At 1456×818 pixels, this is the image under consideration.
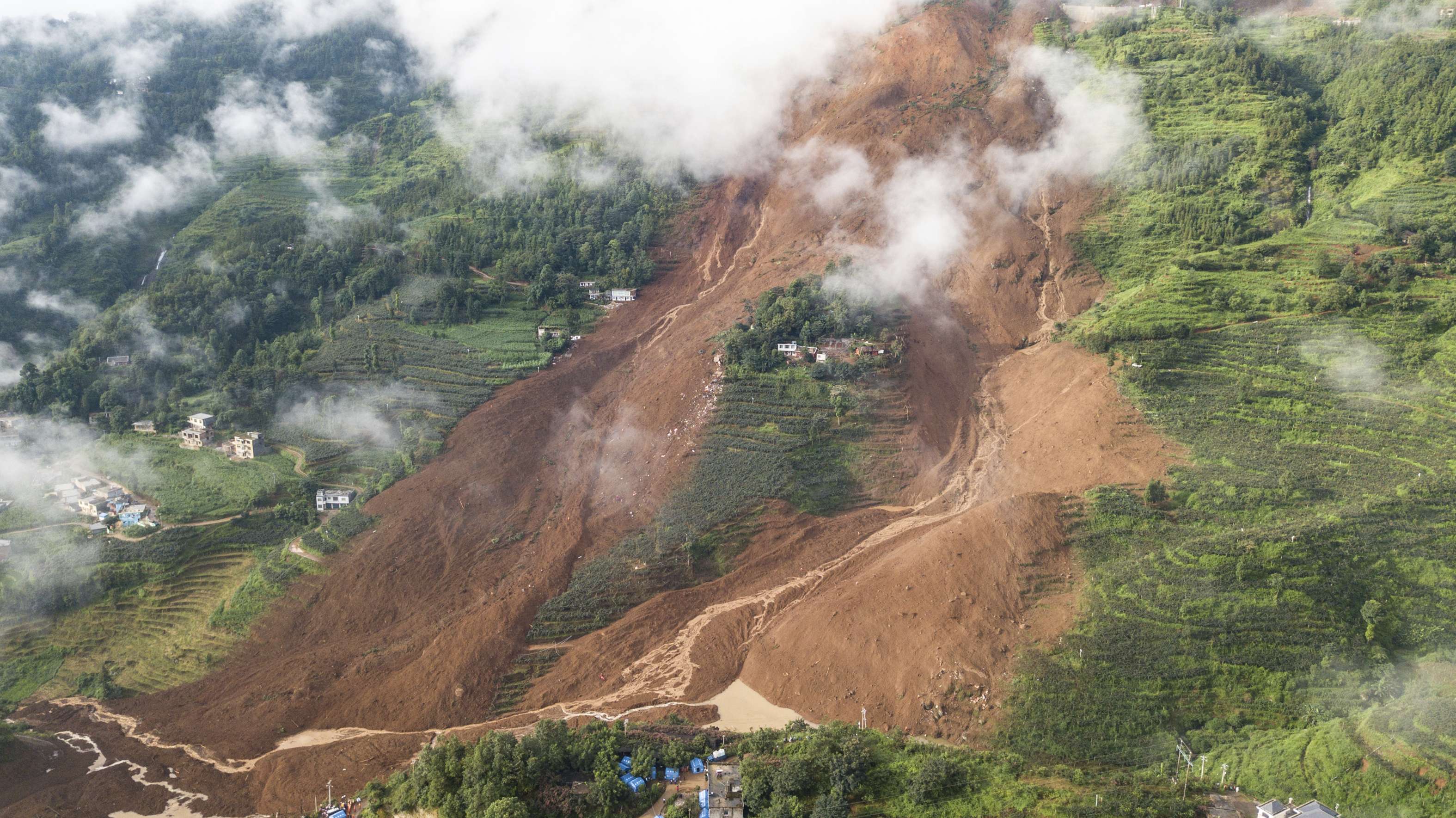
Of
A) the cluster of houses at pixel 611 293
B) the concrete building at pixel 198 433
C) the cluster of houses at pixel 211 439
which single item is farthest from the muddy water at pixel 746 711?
the concrete building at pixel 198 433

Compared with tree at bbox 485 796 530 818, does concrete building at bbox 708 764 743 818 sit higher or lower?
lower

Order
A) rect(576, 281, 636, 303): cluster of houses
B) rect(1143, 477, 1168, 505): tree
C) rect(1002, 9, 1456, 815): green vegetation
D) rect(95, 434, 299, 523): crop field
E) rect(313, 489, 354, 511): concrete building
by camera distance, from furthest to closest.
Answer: rect(576, 281, 636, 303): cluster of houses → rect(313, 489, 354, 511): concrete building → rect(95, 434, 299, 523): crop field → rect(1143, 477, 1168, 505): tree → rect(1002, 9, 1456, 815): green vegetation

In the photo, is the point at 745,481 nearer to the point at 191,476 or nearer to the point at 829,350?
the point at 829,350

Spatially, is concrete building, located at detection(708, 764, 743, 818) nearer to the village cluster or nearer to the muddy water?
the muddy water

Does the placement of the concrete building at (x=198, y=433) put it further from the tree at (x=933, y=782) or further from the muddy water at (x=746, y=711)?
the tree at (x=933, y=782)

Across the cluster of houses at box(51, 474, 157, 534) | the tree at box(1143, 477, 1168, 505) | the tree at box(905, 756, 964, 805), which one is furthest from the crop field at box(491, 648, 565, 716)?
the tree at box(1143, 477, 1168, 505)

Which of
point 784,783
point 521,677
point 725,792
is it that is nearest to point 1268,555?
point 784,783
